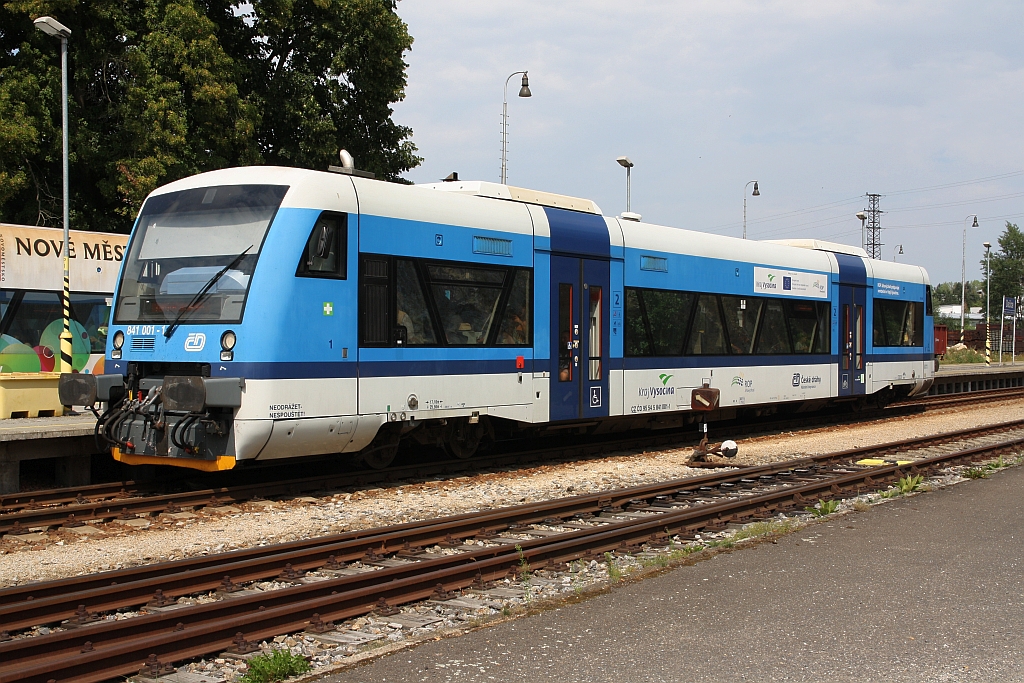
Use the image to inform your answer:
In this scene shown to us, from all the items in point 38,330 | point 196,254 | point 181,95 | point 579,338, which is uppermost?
point 181,95

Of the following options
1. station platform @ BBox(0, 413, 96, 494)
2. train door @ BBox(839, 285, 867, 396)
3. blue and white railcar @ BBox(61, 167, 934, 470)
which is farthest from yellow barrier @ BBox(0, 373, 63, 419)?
train door @ BBox(839, 285, 867, 396)

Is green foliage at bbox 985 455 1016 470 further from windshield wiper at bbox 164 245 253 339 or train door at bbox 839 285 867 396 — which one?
windshield wiper at bbox 164 245 253 339

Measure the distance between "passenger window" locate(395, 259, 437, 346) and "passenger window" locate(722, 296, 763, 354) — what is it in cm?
685

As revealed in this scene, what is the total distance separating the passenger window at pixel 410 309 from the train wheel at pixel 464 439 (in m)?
1.68

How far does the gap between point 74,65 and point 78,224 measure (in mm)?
3561

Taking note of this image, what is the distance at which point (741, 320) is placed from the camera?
17.1 m

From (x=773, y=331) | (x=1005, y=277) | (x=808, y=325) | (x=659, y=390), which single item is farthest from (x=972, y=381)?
(x=1005, y=277)

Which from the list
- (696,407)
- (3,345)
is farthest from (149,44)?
(696,407)

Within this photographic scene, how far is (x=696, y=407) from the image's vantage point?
14219mm

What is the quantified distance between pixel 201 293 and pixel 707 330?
8813 millimetres

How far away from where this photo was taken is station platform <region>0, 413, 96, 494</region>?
11.3m

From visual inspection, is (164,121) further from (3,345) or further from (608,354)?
(608,354)

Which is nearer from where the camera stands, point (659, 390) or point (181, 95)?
point (659, 390)

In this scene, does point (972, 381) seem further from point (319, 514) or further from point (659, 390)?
point (319, 514)
